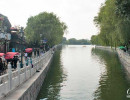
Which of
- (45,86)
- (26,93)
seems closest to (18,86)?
(26,93)

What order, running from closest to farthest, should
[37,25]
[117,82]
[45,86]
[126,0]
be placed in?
[45,86], [117,82], [126,0], [37,25]

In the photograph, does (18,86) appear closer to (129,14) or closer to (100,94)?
(100,94)

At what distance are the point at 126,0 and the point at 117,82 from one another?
26.6 ft

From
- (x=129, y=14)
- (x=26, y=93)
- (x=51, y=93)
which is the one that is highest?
(x=129, y=14)

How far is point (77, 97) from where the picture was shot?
→ 1648cm

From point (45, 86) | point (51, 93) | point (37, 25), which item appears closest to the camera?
point (51, 93)

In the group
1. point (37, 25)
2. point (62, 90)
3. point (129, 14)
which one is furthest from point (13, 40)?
point (62, 90)

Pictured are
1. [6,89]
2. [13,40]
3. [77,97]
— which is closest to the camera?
[6,89]

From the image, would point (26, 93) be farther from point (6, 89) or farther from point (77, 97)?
point (77, 97)

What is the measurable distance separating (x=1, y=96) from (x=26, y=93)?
1.98 meters

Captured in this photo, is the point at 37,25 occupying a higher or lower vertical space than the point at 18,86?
higher

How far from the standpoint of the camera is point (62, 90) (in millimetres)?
19000

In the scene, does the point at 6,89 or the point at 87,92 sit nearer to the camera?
the point at 6,89

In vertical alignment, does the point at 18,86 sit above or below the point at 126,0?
below
